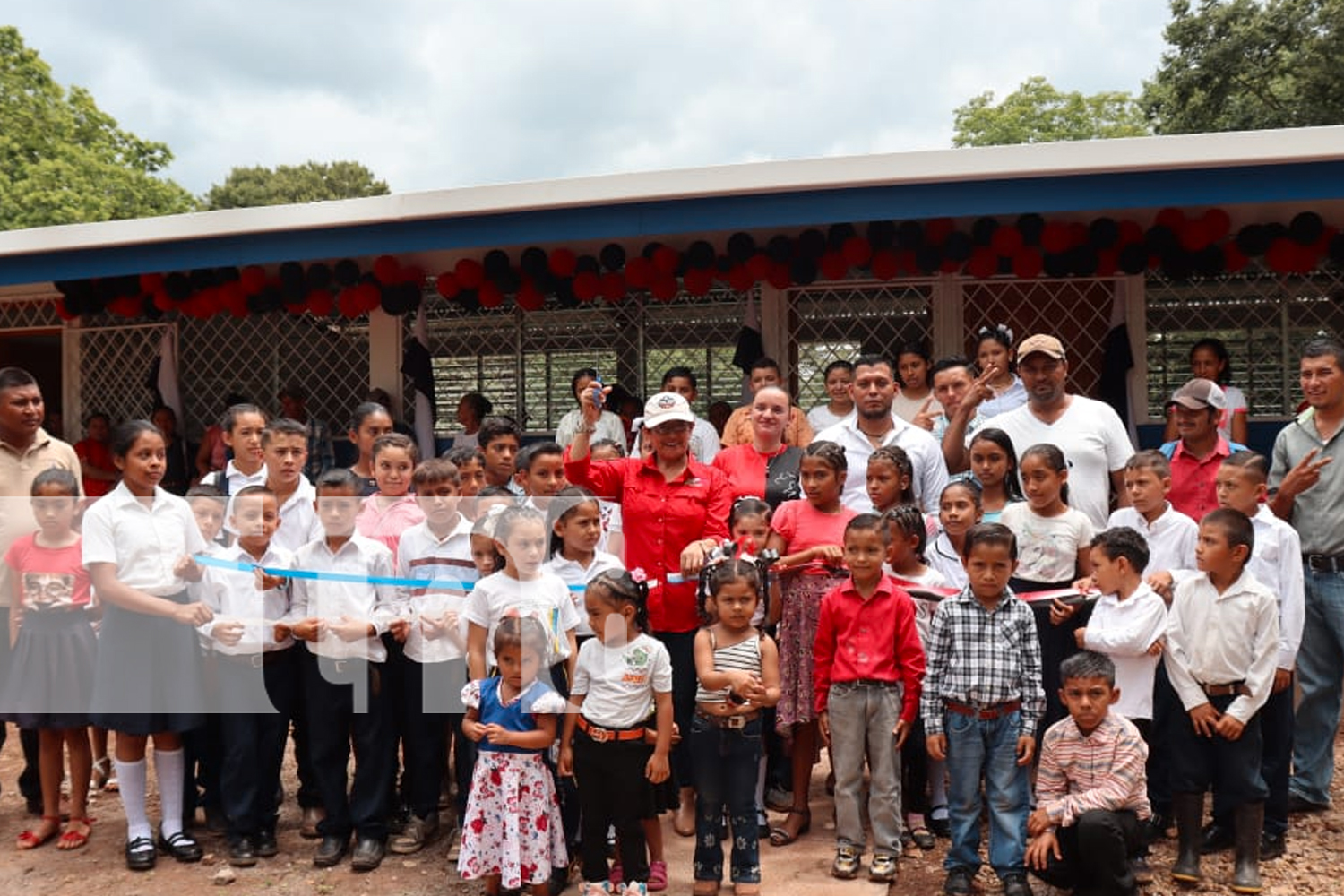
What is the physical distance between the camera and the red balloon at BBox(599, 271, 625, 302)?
682cm

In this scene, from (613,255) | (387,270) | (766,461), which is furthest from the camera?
(387,270)

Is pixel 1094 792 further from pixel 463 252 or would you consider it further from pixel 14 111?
pixel 14 111

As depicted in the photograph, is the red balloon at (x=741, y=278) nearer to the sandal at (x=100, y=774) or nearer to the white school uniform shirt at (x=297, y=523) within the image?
the white school uniform shirt at (x=297, y=523)

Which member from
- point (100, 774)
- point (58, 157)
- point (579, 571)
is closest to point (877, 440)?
point (579, 571)

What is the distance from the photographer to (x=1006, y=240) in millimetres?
6113

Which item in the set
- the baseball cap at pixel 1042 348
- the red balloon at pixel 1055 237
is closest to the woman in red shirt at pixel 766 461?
the baseball cap at pixel 1042 348

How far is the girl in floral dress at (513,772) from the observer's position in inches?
124

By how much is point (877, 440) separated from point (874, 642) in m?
0.92

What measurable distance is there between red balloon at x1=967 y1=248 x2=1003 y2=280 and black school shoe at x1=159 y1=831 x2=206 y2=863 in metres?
4.67

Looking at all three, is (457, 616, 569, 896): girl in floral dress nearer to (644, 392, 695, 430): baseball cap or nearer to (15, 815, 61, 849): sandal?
(644, 392, 695, 430): baseball cap

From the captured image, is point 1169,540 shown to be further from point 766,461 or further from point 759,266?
point 759,266

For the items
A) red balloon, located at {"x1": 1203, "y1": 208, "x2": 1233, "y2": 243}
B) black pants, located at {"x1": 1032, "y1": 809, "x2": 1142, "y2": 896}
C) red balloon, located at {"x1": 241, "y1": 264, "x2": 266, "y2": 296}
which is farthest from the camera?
red balloon, located at {"x1": 241, "y1": 264, "x2": 266, "y2": 296}

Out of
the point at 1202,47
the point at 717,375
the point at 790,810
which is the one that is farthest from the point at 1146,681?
the point at 1202,47

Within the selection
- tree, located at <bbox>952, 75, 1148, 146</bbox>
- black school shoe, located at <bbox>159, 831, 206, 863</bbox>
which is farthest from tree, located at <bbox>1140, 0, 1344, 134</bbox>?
black school shoe, located at <bbox>159, 831, 206, 863</bbox>
